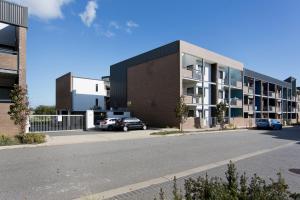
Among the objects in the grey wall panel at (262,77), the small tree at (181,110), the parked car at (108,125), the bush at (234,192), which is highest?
the grey wall panel at (262,77)

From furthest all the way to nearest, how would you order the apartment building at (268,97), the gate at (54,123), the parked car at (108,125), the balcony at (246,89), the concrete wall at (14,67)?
the apartment building at (268,97)
the balcony at (246,89)
the parked car at (108,125)
the gate at (54,123)
the concrete wall at (14,67)

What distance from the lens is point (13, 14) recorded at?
60.6 ft

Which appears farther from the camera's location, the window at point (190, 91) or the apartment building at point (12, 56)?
the window at point (190, 91)

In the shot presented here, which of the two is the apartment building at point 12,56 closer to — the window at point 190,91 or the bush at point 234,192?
the bush at point 234,192

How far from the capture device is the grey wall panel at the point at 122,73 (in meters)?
34.7

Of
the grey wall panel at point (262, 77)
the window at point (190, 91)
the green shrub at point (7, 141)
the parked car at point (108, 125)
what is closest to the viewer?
Result: the green shrub at point (7, 141)

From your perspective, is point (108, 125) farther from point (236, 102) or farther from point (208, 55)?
point (236, 102)

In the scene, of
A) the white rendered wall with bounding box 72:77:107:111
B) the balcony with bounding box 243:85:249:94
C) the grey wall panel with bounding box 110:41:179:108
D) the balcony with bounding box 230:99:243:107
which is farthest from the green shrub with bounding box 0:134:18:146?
the balcony with bounding box 243:85:249:94

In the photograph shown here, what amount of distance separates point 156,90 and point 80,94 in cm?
1803

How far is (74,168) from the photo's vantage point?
8.70 meters

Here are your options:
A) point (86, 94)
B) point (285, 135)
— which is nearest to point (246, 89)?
point (285, 135)

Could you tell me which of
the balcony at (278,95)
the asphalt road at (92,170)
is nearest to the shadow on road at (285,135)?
the asphalt road at (92,170)

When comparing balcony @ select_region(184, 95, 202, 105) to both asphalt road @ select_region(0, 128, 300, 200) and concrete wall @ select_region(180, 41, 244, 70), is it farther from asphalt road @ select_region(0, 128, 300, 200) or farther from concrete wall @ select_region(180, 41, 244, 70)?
asphalt road @ select_region(0, 128, 300, 200)

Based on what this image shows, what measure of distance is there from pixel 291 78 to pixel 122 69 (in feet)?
154
